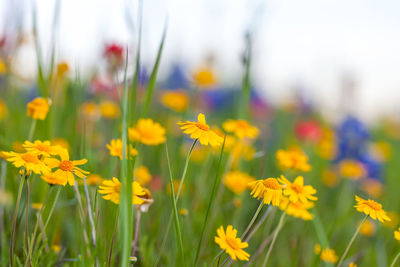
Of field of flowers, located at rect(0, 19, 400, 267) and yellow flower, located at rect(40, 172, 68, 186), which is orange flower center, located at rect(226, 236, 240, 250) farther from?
yellow flower, located at rect(40, 172, 68, 186)

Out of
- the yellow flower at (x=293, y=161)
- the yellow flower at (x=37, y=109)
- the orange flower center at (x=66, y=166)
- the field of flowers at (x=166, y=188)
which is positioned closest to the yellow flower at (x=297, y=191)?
the field of flowers at (x=166, y=188)

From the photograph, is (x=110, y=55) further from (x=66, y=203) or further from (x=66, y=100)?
(x=66, y=203)

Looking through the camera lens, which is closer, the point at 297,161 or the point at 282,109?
the point at 297,161

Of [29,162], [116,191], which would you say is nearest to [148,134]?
[116,191]

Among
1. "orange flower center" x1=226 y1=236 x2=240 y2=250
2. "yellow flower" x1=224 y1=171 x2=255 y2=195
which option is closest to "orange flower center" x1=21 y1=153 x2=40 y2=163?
"orange flower center" x1=226 y1=236 x2=240 y2=250

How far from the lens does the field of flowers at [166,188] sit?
2.64ft

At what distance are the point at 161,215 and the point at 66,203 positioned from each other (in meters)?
0.33

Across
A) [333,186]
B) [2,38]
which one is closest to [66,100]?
[2,38]

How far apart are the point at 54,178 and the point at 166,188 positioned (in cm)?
89

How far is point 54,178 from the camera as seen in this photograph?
2.61 feet

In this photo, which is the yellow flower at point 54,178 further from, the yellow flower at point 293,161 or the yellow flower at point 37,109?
the yellow flower at point 293,161

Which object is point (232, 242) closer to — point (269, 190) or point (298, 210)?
point (269, 190)

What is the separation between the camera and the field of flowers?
805 mm

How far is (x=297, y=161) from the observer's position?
1095 millimetres
